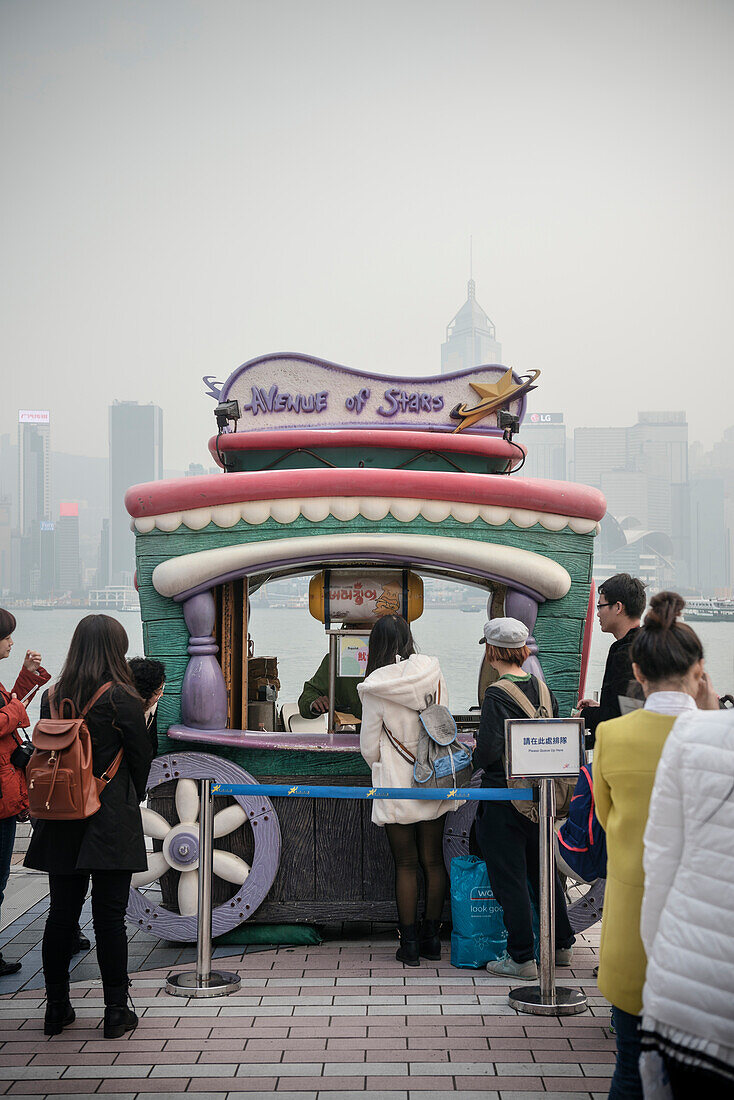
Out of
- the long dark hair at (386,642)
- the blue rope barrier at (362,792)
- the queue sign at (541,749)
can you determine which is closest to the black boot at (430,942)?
the blue rope barrier at (362,792)

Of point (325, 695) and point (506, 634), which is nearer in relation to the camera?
point (506, 634)

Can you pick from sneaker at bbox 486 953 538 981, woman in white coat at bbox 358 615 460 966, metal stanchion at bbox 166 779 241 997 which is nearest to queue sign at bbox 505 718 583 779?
woman in white coat at bbox 358 615 460 966

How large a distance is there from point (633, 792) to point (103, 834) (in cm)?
209

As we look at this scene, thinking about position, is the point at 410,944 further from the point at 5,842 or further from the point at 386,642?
the point at 5,842

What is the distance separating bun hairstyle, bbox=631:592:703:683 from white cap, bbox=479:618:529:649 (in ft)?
5.62

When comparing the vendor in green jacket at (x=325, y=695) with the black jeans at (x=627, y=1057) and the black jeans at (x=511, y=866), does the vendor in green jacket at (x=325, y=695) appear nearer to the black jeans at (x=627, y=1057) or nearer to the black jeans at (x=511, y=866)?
the black jeans at (x=511, y=866)

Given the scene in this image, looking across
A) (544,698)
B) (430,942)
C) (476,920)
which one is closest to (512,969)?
(476,920)

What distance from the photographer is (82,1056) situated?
366 centimetres

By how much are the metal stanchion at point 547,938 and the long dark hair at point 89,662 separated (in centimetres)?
176

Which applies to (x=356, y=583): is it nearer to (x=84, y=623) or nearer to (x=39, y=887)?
(x=84, y=623)

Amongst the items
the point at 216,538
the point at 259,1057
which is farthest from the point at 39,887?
the point at 259,1057

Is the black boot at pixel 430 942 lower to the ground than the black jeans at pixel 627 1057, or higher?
lower

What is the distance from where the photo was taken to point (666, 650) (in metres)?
2.64

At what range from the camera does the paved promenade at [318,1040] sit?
341 centimetres
